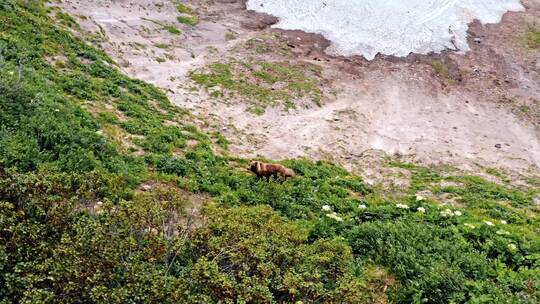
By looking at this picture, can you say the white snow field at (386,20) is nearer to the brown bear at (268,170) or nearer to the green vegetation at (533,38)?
→ the green vegetation at (533,38)

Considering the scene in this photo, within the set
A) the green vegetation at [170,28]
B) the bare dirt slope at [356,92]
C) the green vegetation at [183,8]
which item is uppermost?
the green vegetation at [183,8]

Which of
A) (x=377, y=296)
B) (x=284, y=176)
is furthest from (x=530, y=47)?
(x=377, y=296)

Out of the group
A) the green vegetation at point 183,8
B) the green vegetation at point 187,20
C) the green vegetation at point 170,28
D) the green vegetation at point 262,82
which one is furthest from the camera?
the green vegetation at point 183,8

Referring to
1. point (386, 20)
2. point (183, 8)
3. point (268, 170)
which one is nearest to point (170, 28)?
point (183, 8)

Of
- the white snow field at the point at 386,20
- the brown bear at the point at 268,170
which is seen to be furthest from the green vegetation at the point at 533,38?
the brown bear at the point at 268,170

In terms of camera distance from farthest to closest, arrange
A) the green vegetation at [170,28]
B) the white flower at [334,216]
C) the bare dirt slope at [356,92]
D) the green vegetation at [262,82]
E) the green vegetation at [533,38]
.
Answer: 1. the green vegetation at [533,38]
2. the green vegetation at [170,28]
3. the green vegetation at [262,82]
4. the bare dirt slope at [356,92]
5. the white flower at [334,216]

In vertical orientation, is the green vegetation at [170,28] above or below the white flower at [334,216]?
above
